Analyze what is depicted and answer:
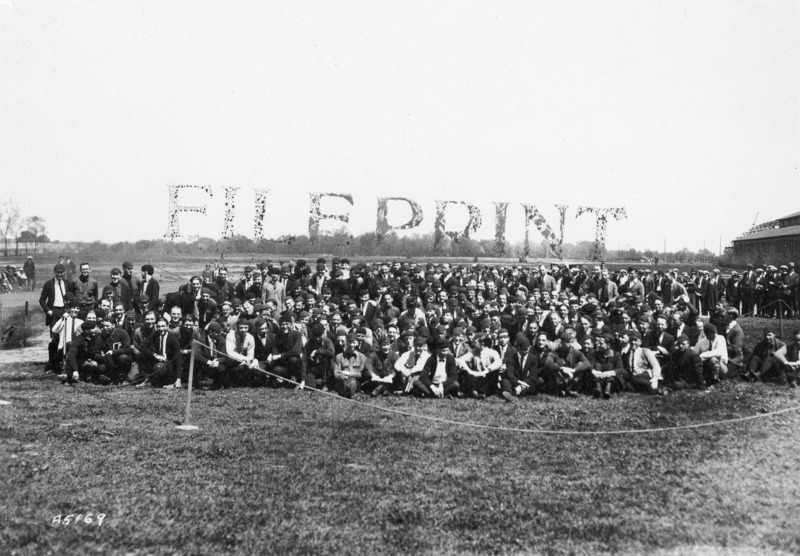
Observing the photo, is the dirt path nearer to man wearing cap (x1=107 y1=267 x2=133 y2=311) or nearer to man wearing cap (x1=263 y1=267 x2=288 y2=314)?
man wearing cap (x1=107 y1=267 x2=133 y2=311)

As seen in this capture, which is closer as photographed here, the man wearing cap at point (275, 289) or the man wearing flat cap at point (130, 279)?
the man wearing flat cap at point (130, 279)

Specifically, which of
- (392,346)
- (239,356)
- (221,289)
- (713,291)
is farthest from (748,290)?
(239,356)

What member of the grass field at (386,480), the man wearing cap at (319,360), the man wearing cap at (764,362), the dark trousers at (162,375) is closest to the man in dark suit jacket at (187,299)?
the dark trousers at (162,375)

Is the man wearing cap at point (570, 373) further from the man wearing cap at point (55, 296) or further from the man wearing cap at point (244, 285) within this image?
the man wearing cap at point (55, 296)

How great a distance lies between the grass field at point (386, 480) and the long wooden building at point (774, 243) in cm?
2602

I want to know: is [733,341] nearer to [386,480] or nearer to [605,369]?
[605,369]


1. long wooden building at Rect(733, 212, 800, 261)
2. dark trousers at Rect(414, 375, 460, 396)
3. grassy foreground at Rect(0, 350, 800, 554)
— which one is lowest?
grassy foreground at Rect(0, 350, 800, 554)

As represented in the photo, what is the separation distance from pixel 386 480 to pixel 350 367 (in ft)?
12.4

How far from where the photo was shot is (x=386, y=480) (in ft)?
17.9

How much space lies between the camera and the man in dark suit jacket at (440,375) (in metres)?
8.94

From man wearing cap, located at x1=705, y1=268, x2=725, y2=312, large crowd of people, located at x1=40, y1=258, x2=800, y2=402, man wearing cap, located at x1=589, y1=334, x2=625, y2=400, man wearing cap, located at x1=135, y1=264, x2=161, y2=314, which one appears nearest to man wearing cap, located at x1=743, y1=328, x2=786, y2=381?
large crowd of people, located at x1=40, y1=258, x2=800, y2=402

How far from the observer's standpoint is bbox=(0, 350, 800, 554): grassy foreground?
14.5 feet

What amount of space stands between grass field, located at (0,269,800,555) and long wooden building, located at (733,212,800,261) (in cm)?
2602

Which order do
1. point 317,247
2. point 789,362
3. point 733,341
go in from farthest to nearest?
point 317,247, point 733,341, point 789,362
